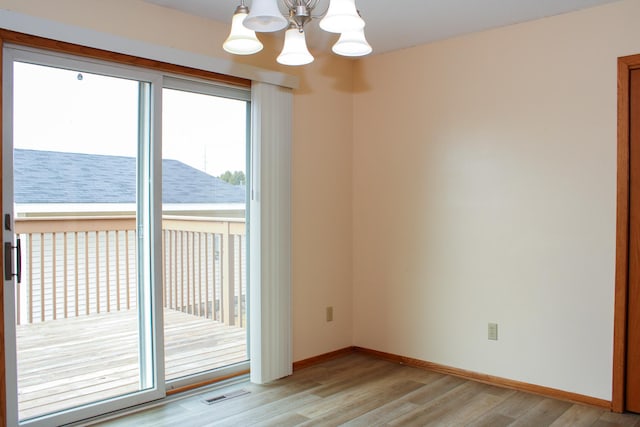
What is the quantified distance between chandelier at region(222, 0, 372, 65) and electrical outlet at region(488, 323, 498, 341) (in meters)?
2.26

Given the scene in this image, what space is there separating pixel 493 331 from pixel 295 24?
251 cm

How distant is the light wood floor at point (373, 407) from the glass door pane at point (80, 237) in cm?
38

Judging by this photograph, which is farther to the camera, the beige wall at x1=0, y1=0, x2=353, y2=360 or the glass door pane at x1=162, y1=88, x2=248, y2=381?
the beige wall at x1=0, y1=0, x2=353, y2=360

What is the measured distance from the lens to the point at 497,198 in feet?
11.4

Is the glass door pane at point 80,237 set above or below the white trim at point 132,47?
below

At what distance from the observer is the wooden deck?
8.79ft

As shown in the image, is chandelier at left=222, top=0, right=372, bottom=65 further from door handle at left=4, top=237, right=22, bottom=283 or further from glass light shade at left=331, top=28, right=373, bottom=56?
door handle at left=4, top=237, right=22, bottom=283

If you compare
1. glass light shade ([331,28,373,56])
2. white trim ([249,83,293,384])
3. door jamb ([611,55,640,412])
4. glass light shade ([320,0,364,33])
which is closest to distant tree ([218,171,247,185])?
white trim ([249,83,293,384])

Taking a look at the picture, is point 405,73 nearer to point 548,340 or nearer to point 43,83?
point 548,340

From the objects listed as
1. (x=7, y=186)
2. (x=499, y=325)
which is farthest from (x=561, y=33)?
(x=7, y=186)

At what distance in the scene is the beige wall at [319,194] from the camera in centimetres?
380

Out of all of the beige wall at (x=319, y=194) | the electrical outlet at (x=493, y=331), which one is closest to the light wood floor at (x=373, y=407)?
the electrical outlet at (x=493, y=331)

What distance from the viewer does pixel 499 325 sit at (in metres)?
3.47

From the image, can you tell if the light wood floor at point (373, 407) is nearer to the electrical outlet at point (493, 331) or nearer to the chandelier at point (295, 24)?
the electrical outlet at point (493, 331)
